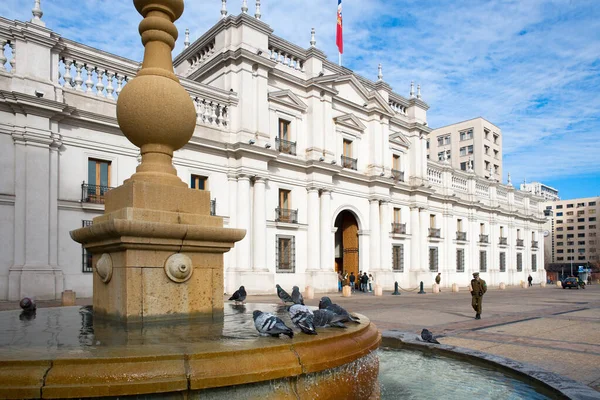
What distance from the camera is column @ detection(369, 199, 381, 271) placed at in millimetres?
30975

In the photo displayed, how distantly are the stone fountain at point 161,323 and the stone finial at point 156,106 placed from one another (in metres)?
0.01

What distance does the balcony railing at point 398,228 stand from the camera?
109 ft


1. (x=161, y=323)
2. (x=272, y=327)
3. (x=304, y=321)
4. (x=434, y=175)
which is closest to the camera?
(x=272, y=327)

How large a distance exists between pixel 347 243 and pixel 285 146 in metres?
9.06

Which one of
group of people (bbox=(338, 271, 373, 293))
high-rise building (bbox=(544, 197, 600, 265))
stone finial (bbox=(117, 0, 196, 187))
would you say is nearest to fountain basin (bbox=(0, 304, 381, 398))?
stone finial (bbox=(117, 0, 196, 187))

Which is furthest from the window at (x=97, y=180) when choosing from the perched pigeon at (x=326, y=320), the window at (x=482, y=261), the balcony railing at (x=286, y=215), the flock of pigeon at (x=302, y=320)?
the window at (x=482, y=261)

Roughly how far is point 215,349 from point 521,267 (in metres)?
54.2

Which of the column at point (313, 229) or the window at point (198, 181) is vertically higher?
the window at point (198, 181)

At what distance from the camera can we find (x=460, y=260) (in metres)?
41.3

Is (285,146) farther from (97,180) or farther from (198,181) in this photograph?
(97,180)

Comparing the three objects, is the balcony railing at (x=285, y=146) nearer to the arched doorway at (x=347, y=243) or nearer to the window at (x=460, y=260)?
the arched doorway at (x=347, y=243)

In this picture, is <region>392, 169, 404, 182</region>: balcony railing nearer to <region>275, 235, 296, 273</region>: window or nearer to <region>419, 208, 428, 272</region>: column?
<region>419, 208, 428, 272</region>: column

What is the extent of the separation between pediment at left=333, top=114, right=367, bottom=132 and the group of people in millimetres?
9724

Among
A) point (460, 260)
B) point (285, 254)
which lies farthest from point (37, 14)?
point (460, 260)
